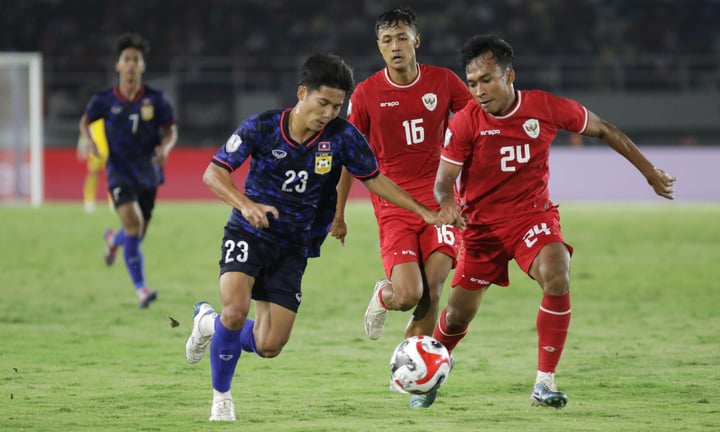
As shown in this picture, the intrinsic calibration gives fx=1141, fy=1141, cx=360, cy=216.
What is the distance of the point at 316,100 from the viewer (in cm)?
597

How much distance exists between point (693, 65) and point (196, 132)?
40.3 ft

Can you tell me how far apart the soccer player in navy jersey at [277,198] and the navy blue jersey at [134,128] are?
17.6ft

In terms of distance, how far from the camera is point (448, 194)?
6.51 m

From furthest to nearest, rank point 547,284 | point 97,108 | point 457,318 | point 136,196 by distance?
point 97,108 → point 136,196 → point 457,318 → point 547,284

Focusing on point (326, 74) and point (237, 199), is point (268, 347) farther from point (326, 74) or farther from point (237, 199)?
point (326, 74)

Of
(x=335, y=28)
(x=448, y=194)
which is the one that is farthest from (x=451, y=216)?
(x=335, y=28)

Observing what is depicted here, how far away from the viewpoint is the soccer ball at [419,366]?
19.8ft

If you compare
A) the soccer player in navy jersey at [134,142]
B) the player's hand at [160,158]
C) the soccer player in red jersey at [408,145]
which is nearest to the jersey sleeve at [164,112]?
the soccer player in navy jersey at [134,142]

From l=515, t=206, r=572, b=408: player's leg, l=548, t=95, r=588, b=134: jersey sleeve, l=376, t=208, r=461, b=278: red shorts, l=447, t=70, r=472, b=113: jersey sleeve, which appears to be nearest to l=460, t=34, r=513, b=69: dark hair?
l=548, t=95, r=588, b=134: jersey sleeve

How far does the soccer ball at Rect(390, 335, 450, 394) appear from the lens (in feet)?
19.8

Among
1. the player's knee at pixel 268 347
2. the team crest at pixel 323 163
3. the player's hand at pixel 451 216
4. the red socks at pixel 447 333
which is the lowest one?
the red socks at pixel 447 333

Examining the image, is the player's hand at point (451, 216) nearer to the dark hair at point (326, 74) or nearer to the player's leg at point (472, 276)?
the player's leg at point (472, 276)

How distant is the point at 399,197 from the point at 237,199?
1.01 metres

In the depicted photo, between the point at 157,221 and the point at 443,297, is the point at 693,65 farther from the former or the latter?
the point at 443,297
